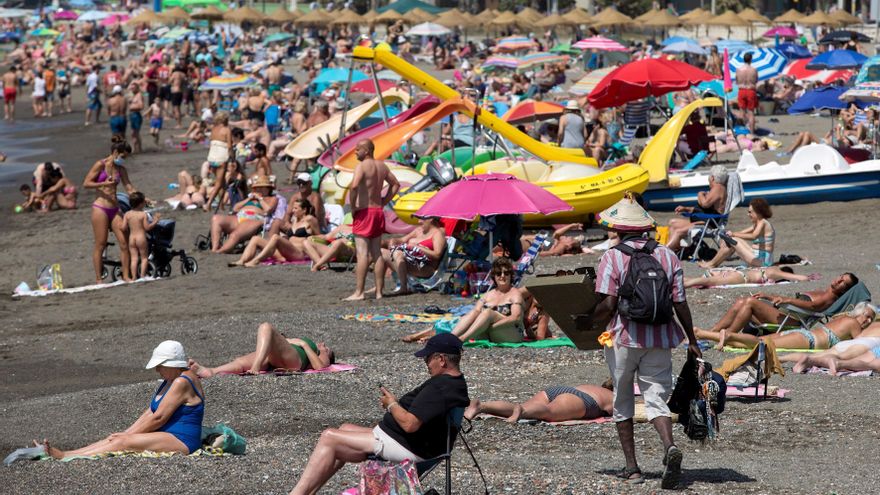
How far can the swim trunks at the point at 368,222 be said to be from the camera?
1286cm

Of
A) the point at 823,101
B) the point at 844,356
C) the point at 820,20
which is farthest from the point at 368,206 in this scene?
the point at 820,20

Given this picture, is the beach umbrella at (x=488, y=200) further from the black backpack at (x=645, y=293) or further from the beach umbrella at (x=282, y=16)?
the beach umbrella at (x=282, y=16)

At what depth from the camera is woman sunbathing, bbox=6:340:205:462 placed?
754cm

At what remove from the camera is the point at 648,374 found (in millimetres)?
6430

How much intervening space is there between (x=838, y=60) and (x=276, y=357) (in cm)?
2062

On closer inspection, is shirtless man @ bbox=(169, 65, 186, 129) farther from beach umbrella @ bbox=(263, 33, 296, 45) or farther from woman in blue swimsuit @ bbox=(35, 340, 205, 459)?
woman in blue swimsuit @ bbox=(35, 340, 205, 459)

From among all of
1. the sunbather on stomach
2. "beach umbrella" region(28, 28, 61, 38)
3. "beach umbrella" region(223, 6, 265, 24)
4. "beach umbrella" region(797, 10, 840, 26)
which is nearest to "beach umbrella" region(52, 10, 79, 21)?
"beach umbrella" region(28, 28, 61, 38)

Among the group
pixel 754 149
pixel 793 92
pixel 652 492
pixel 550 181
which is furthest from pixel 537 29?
pixel 652 492

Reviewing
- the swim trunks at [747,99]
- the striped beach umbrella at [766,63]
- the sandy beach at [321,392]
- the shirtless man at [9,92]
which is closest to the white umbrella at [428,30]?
the shirtless man at [9,92]

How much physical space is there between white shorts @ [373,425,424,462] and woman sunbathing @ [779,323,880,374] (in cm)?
431

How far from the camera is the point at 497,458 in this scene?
7.49 meters

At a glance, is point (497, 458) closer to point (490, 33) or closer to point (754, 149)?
point (754, 149)

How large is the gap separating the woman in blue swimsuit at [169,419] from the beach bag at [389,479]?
1896mm

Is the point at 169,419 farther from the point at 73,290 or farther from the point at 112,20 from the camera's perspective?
the point at 112,20
